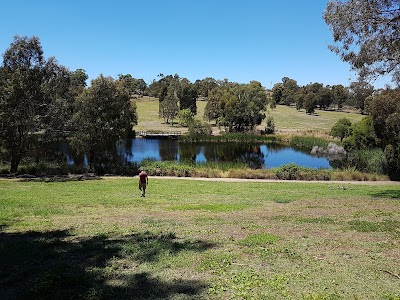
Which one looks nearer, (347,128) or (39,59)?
(39,59)

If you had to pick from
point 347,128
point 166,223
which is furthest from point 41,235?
point 347,128

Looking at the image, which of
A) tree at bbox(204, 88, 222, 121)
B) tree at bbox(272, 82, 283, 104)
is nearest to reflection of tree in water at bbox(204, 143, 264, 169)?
tree at bbox(204, 88, 222, 121)

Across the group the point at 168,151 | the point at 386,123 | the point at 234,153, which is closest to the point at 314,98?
the point at 234,153

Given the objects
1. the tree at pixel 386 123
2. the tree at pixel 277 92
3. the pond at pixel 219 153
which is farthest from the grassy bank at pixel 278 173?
the tree at pixel 277 92

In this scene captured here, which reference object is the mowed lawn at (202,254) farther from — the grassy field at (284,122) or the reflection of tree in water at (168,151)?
the grassy field at (284,122)

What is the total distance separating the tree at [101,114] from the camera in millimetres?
34750

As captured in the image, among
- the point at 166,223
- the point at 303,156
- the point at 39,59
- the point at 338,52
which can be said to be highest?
the point at 39,59

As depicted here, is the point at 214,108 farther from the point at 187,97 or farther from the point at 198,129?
the point at 198,129

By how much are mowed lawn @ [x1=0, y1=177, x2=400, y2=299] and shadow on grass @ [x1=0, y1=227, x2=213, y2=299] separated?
0.02 m

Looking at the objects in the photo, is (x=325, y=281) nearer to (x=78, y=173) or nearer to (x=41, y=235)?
(x=41, y=235)

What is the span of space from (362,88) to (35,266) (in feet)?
63.1

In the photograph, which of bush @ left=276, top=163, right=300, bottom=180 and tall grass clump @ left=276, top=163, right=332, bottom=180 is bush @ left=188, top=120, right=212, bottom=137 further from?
tall grass clump @ left=276, top=163, right=332, bottom=180

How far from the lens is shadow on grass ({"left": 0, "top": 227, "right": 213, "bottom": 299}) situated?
234 inches

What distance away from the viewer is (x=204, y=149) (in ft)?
234
